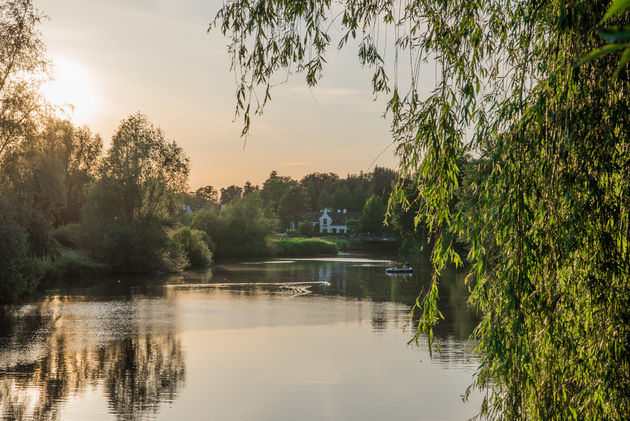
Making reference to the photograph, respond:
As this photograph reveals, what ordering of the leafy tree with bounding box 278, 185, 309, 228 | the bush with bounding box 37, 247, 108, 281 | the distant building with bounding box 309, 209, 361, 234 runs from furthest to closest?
the distant building with bounding box 309, 209, 361, 234 → the leafy tree with bounding box 278, 185, 309, 228 → the bush with bounding box 37, 247, 108, 281

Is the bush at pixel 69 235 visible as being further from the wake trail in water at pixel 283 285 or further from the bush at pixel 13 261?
the bush at pixel 13 261

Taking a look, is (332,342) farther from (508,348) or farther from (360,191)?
(360,191)

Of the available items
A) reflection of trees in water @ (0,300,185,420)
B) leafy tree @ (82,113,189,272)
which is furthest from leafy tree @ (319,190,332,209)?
reflection of trees in water @ (0,300,185,420)

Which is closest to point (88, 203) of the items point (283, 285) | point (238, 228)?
point (283, 285)

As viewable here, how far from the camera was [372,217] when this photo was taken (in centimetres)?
10700

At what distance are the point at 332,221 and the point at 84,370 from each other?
373 ft

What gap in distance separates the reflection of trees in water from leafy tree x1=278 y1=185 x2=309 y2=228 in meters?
95.9

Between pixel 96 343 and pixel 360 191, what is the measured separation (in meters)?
123

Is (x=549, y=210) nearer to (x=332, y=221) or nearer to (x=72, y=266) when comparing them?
(x=72, y=266)

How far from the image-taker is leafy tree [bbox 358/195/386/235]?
105250mm

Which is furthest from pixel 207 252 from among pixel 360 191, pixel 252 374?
pixel 360 191

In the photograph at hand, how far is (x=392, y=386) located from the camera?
629 inches

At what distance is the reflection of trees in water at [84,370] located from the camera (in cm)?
1410

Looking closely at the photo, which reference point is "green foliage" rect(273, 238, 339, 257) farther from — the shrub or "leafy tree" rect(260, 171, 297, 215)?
"leafy tree" rect(260, 171, 297, 215)
